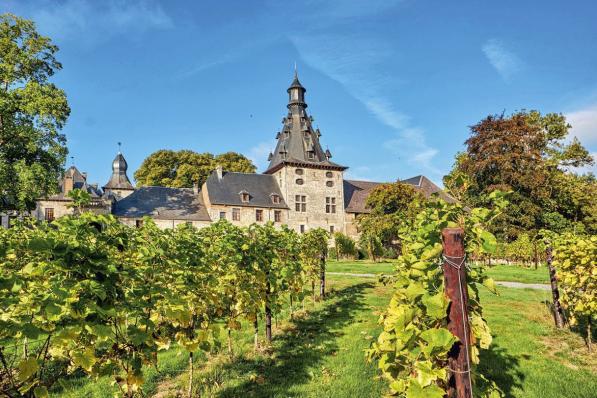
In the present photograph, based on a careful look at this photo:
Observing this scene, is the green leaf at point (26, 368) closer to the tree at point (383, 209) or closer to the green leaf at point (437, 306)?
the green leaf at point (437, 306)

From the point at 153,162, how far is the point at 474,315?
53.4 m

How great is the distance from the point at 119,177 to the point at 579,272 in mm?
52095

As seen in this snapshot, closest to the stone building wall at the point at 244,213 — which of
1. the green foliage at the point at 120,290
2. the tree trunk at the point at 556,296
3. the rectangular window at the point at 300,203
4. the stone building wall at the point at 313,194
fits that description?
the rectangular window at the point at 300,203

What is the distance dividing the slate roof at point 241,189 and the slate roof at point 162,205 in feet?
Answer: 7.30

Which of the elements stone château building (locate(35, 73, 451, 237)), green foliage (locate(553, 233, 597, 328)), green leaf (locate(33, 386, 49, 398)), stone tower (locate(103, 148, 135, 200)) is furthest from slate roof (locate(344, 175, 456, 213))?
green leaf (locate(33, 386, 49, 398))

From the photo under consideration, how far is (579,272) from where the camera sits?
7391 millimetres

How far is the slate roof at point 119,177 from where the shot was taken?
165ft

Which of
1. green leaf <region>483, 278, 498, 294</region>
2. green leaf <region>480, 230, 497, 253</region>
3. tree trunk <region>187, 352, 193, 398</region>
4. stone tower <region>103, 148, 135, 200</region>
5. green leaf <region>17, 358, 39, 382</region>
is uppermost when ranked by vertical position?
stone tower <region>103, 148, 135, 200</region>

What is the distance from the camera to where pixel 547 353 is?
24.4 ft

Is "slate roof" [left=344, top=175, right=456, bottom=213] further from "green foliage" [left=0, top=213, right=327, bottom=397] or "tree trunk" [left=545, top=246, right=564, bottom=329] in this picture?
"green foliage" [left=0, top=213, right=327, bottom=397]

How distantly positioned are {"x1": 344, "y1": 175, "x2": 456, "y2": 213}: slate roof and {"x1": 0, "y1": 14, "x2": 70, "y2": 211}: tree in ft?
97.7

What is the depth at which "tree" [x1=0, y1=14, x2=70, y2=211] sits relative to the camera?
2264 centimetres

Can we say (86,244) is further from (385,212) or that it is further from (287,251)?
(385,212)

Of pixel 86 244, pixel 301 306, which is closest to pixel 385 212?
pixel 301 306
